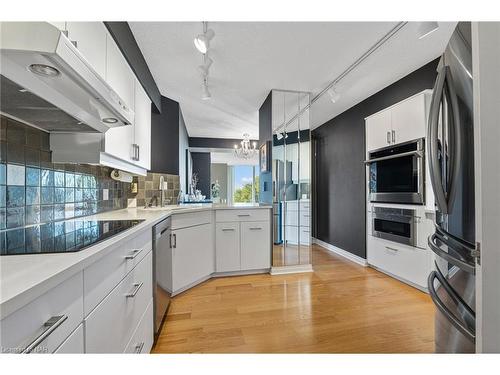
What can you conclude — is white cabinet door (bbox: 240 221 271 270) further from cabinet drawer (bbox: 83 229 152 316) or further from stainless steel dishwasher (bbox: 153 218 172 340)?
cabinet drawer (bbox: 83 229 152 316)

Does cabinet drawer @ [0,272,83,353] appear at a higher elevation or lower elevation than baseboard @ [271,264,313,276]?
higher

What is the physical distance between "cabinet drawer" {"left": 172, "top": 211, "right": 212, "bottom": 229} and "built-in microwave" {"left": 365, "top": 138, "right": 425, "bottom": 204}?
7.19 ft

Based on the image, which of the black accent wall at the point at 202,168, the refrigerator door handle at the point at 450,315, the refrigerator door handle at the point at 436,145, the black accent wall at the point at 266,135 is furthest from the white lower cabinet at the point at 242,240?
the black accent wall at the point at 202,168

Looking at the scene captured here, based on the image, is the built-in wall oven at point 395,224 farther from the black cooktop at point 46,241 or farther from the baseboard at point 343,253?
the black cooktop at point 46,241

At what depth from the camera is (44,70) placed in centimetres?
80

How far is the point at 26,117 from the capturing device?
46.1 inches

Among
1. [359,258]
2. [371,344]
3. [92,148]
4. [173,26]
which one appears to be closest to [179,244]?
[92,148]

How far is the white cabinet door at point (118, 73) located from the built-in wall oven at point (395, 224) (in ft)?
9.47

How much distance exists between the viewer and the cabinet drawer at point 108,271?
2.34ft

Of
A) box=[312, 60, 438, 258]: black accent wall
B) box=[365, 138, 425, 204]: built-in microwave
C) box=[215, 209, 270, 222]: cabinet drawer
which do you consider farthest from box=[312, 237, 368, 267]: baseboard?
box=[215, 209, 270, 222]: cabinet drawer

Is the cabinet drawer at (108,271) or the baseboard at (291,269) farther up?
the cabinet drawer at (108,271)

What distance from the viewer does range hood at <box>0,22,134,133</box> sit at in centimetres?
70

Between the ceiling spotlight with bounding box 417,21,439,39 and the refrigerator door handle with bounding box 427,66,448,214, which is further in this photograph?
the ceiling spotlight with bounding box 417,21,439,39
